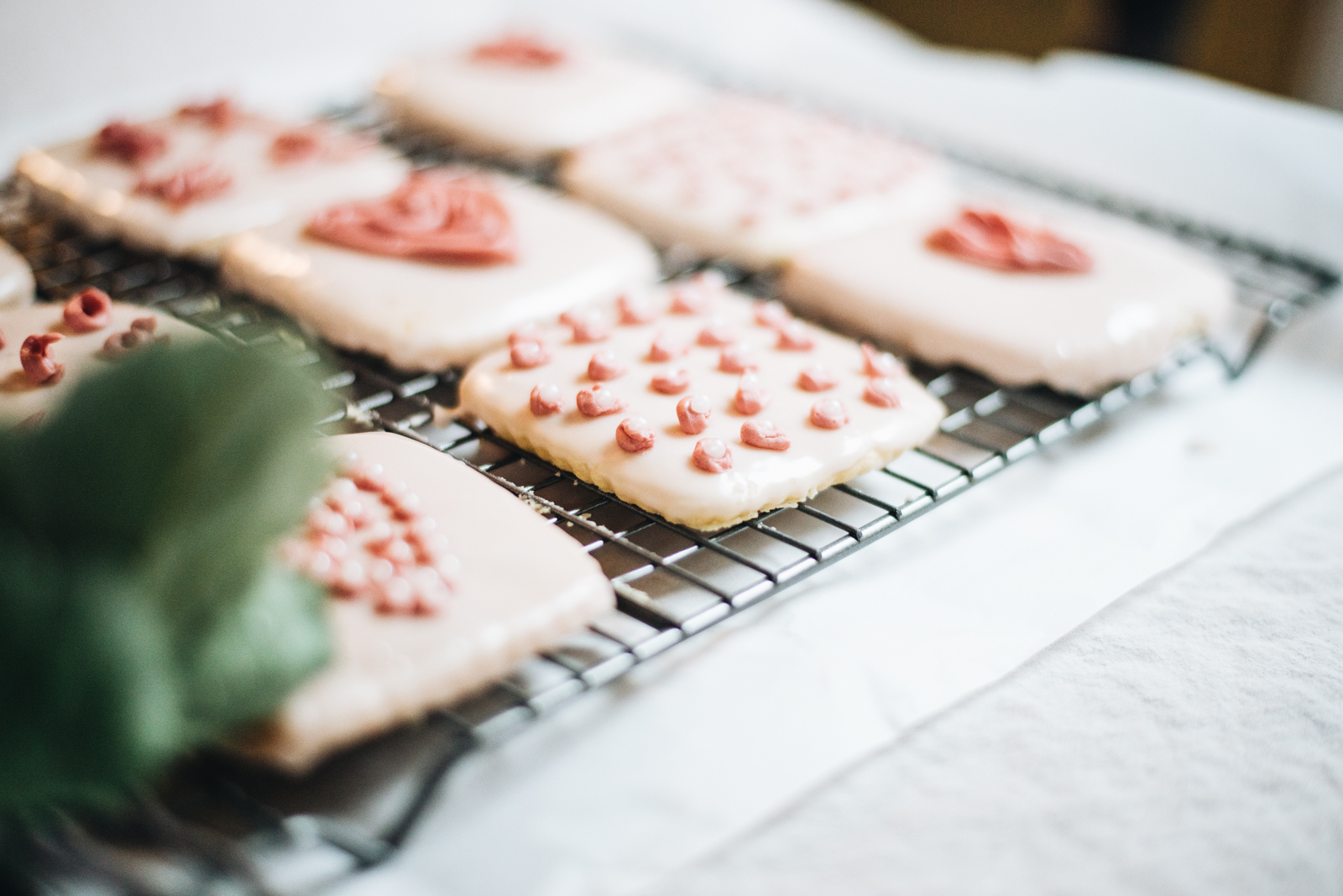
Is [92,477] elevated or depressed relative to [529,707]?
elevated

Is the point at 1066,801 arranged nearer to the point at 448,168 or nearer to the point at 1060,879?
the point at 1060,879

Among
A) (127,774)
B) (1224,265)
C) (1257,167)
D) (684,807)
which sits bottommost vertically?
(684,807)

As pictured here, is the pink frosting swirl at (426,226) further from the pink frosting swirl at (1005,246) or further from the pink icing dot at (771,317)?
the pink frosting swirl at (1005,246)

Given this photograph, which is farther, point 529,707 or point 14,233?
point 14,233

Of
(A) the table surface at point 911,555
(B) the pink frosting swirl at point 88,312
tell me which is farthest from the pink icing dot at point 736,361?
(B) the pink frosting swirl at point 88,312

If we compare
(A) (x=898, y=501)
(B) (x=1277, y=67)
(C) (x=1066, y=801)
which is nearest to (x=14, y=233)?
(A) (x=898, y=501)

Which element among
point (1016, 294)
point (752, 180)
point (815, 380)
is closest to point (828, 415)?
point (815, 380)
